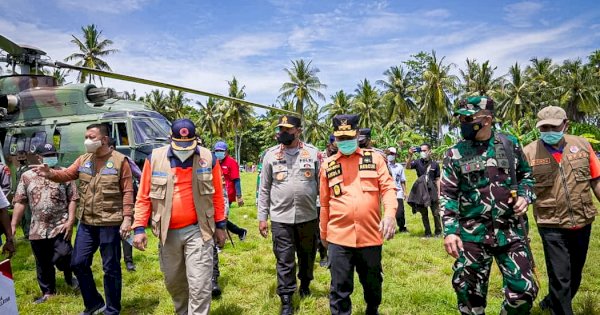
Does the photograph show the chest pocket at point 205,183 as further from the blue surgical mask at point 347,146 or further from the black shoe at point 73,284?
the black shoe at point 73,284

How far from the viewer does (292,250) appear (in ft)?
15.8

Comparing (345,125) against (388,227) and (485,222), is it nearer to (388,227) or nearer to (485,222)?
(388,227)

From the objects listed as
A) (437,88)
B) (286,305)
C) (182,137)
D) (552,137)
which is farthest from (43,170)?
(437,88)

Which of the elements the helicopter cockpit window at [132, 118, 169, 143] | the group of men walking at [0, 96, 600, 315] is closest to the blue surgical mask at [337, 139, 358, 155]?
the group of men walking at [0, 96, 600, 315]

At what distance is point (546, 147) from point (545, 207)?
0.61m

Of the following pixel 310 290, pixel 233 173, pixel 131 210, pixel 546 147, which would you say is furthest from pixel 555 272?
pixel 233 173

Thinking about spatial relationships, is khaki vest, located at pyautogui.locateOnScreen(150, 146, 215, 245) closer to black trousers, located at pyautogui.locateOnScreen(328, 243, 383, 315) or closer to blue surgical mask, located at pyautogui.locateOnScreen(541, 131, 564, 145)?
black trousers, located at pyautogui.locateOnScreen(328, 243, 383, 315)

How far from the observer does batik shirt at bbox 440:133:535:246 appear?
3.28m

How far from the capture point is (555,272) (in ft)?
12.5

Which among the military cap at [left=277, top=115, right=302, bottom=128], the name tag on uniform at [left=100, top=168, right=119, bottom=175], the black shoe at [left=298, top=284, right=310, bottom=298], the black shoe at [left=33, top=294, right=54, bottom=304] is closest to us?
the name tag on uniform at [left=100, top=168, right=119, bottom=175]

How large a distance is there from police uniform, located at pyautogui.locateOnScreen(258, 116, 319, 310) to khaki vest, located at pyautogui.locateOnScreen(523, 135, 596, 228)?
7.91ft

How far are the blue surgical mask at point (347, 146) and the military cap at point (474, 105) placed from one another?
1.01 m

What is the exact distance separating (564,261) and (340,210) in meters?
2.12

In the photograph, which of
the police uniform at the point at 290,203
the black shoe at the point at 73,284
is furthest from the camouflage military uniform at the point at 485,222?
the black shoe at the point at 73,284
